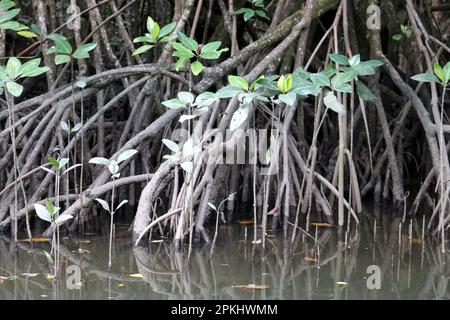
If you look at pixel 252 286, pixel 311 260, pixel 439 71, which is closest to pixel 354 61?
pixel 439 71

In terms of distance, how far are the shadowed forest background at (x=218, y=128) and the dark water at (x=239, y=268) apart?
62 mm

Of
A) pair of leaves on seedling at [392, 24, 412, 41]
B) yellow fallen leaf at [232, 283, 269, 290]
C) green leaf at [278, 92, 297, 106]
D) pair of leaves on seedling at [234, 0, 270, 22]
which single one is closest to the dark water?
yellow fallen leaf at [232, 283, 269, 290]

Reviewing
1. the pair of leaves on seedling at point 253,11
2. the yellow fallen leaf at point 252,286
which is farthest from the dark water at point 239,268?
the pair of leaves on seedling at point 253,11

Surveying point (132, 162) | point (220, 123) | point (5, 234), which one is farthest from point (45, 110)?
point (220, 123)

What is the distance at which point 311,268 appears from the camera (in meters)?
3.90

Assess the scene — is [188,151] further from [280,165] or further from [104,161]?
[280,165]

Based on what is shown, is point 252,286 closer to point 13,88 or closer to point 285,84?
point 285,84

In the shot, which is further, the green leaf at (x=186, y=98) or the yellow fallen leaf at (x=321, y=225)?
the yellow fallen leaf at (x=321, y=225)

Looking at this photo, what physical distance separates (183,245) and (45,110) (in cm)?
139

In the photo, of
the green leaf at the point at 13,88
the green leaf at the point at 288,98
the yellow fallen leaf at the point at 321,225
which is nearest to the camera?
the green leaf at the point at 288,98

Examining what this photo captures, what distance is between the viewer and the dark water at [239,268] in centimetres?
345

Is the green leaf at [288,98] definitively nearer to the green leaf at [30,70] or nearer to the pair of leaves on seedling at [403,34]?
the green leaf at [30,70]

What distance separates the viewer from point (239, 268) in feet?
12.6

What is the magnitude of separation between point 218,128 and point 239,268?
85cm
